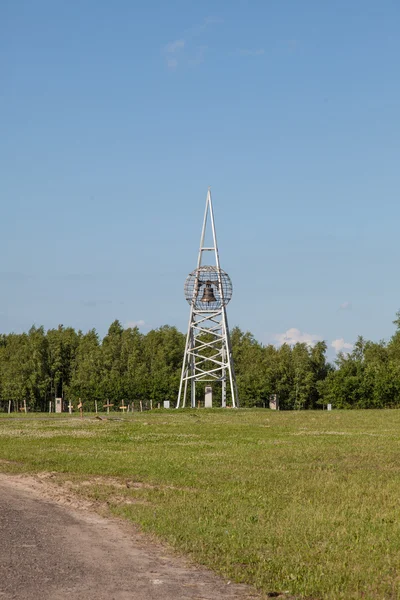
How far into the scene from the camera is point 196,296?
275 feet

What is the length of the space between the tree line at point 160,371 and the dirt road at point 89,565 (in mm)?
90605

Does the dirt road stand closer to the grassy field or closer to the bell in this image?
the grassy field

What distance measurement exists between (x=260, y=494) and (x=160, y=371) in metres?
107

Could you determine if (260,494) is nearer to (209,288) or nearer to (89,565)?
(89,565)

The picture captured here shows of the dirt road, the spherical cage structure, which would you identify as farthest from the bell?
the dirt road

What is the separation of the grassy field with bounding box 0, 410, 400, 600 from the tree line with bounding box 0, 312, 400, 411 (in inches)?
2783

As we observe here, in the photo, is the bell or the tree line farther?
the tree line

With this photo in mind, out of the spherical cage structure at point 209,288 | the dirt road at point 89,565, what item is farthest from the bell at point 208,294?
the dirt road at point 89,565

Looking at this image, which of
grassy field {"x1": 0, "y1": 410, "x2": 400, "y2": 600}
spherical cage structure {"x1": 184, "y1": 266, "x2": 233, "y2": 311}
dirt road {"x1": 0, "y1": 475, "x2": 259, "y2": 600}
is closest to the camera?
dirt road {"x1": 0, "y1": 475, "x2": 259, "y2": 600}

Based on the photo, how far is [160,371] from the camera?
127m

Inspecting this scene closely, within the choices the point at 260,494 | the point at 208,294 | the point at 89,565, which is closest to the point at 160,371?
the point at 208,294

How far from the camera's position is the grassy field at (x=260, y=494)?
13.7 meters

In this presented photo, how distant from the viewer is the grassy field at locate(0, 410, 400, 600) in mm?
13688

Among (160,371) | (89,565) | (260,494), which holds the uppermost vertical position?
(160,371)
